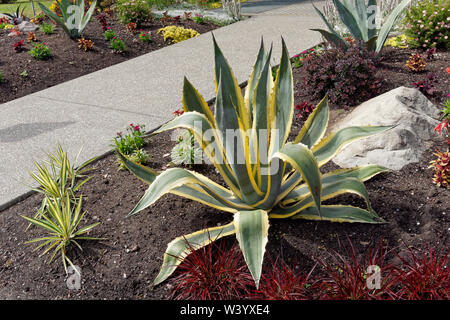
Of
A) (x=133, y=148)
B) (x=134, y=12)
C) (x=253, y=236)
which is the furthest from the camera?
(x=134, y=12)

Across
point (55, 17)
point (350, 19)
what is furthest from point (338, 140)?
point (55, 17)

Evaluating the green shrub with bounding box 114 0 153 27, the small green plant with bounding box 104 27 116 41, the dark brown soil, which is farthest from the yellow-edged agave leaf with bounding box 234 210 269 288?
the green shrub with bounding box 114 0 153 27

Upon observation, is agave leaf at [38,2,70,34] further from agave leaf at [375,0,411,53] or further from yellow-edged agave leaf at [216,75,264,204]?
yellow-edged agave leaf at [216,75,264,204]

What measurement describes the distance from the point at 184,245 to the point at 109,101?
3.47m

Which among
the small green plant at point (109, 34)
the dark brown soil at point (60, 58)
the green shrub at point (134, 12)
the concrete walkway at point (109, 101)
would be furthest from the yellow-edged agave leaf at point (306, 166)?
the green shrub at point (134, 12)

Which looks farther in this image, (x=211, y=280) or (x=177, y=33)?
(x=177, y=33)

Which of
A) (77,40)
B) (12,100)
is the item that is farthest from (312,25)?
(12,100)

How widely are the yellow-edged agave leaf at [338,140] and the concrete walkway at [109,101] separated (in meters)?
2.32

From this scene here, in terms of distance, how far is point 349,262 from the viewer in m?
2.78

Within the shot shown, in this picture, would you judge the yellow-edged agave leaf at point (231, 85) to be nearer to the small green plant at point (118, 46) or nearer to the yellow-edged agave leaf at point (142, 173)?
the yellow-edged agave leaf at point (142, 173)

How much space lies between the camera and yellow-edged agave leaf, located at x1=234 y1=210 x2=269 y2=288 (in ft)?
8.13

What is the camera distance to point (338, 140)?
302cm

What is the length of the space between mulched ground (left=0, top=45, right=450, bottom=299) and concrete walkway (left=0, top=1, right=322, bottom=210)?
85 centimetres

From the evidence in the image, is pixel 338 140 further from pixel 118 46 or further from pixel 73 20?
pixel 73 20
